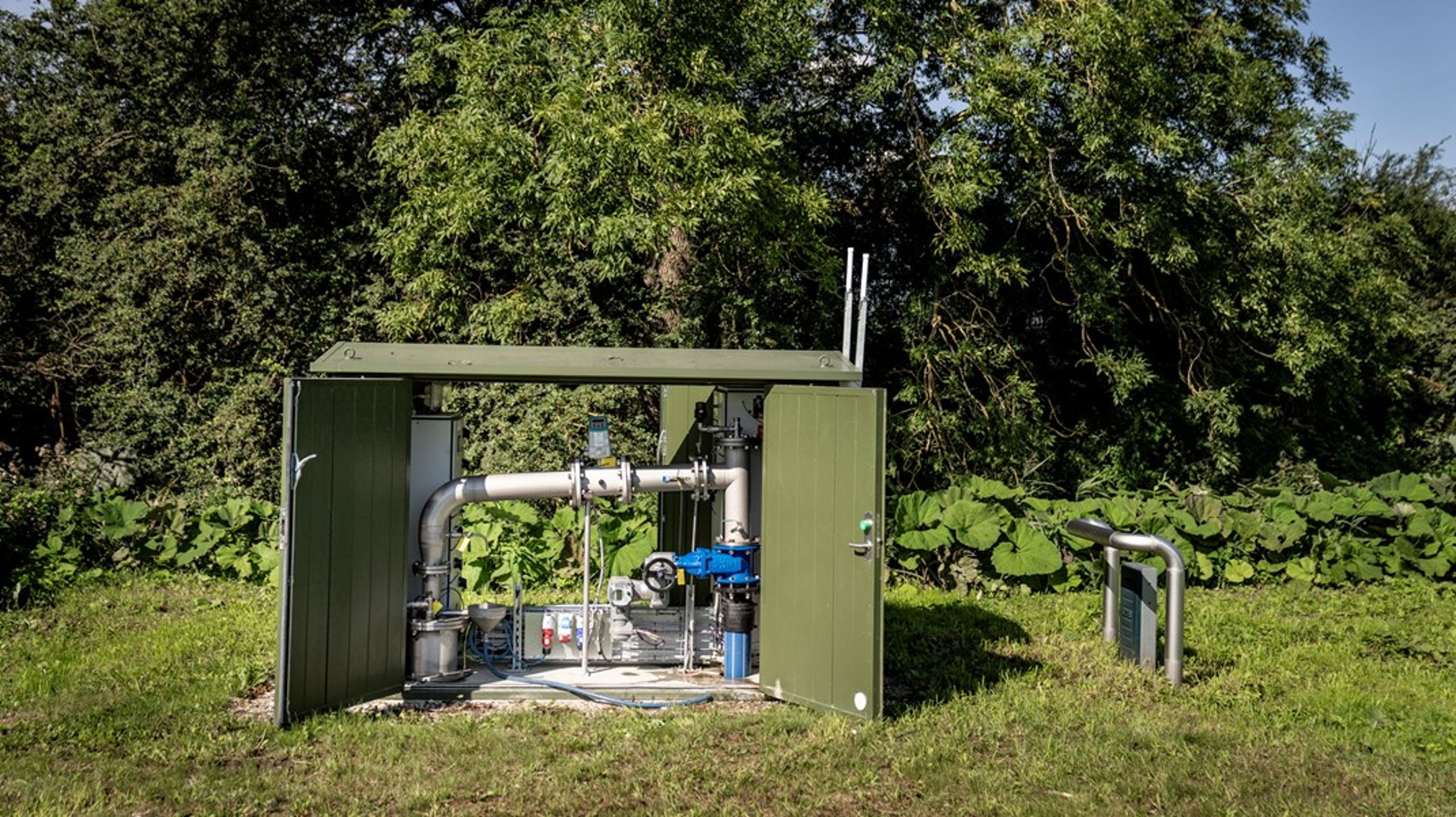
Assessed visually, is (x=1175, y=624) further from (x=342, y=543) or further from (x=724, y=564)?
(x=342, y=543)

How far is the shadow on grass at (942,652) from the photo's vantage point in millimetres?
7004

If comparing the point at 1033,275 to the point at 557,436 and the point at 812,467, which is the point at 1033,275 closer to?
the point at 557,436

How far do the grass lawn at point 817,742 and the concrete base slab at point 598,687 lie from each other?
8.9 inches

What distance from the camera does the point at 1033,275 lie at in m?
12.9

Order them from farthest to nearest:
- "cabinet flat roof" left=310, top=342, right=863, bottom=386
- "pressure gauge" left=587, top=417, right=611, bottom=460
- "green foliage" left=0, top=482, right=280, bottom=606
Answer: "green foliage" left=0, top=482, right=280, bottom=606, "pressure gauge" left=587, top=417, right=611, bottom=460, "cabinet flat roof" left=310, top=342, right=863, bottom=386

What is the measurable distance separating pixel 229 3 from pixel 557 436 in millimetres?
5762

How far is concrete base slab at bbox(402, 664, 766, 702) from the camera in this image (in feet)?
21.7

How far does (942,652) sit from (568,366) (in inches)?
121

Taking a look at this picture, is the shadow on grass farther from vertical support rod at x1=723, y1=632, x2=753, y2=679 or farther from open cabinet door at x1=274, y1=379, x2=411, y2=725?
open cabinet door at x1=274, y1=379, x2=411, y2=725

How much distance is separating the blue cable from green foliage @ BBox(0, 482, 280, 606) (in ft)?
10.9

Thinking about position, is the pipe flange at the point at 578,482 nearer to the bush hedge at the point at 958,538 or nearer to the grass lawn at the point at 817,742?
the grass lawn at the point at 817,742

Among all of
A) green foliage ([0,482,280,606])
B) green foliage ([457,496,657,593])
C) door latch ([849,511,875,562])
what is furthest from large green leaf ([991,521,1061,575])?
green foliage ([0,482,280,606])

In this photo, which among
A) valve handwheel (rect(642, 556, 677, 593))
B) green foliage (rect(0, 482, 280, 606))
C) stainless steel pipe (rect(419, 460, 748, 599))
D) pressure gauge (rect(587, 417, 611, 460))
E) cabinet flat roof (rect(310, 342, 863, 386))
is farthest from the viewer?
green foliage (rect(0, 482, 280, 606))

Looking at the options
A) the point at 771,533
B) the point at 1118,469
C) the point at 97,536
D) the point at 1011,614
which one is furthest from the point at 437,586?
the point at 1118,469
